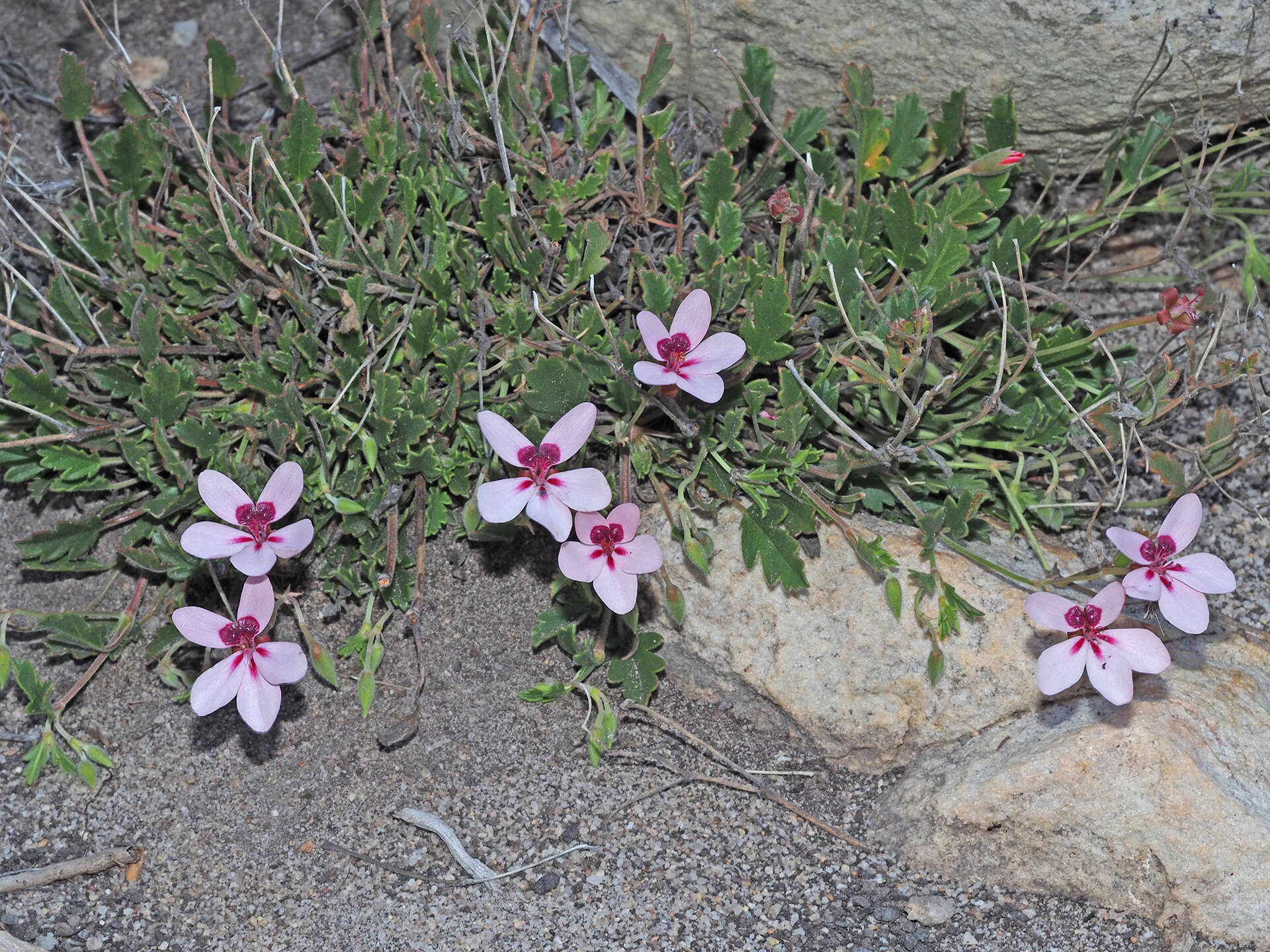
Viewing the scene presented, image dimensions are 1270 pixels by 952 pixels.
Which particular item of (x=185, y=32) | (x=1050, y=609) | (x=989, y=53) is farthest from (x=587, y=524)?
(x=185, y=32)

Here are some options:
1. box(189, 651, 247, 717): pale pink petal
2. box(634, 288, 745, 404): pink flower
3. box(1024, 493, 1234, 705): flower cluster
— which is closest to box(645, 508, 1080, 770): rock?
box(1024, 493, 1234, 705): flower cluster

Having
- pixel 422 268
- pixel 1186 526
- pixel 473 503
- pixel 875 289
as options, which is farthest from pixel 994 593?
pixel 422 268

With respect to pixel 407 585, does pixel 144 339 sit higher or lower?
higher

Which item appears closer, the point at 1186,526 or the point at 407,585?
the point at 1186,526

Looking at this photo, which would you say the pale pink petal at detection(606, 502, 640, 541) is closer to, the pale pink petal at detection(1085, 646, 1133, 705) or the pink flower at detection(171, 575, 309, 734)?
the pink flower at detection(171, 575, 309, 734)

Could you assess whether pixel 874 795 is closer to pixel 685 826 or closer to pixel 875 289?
pixel 685 826
